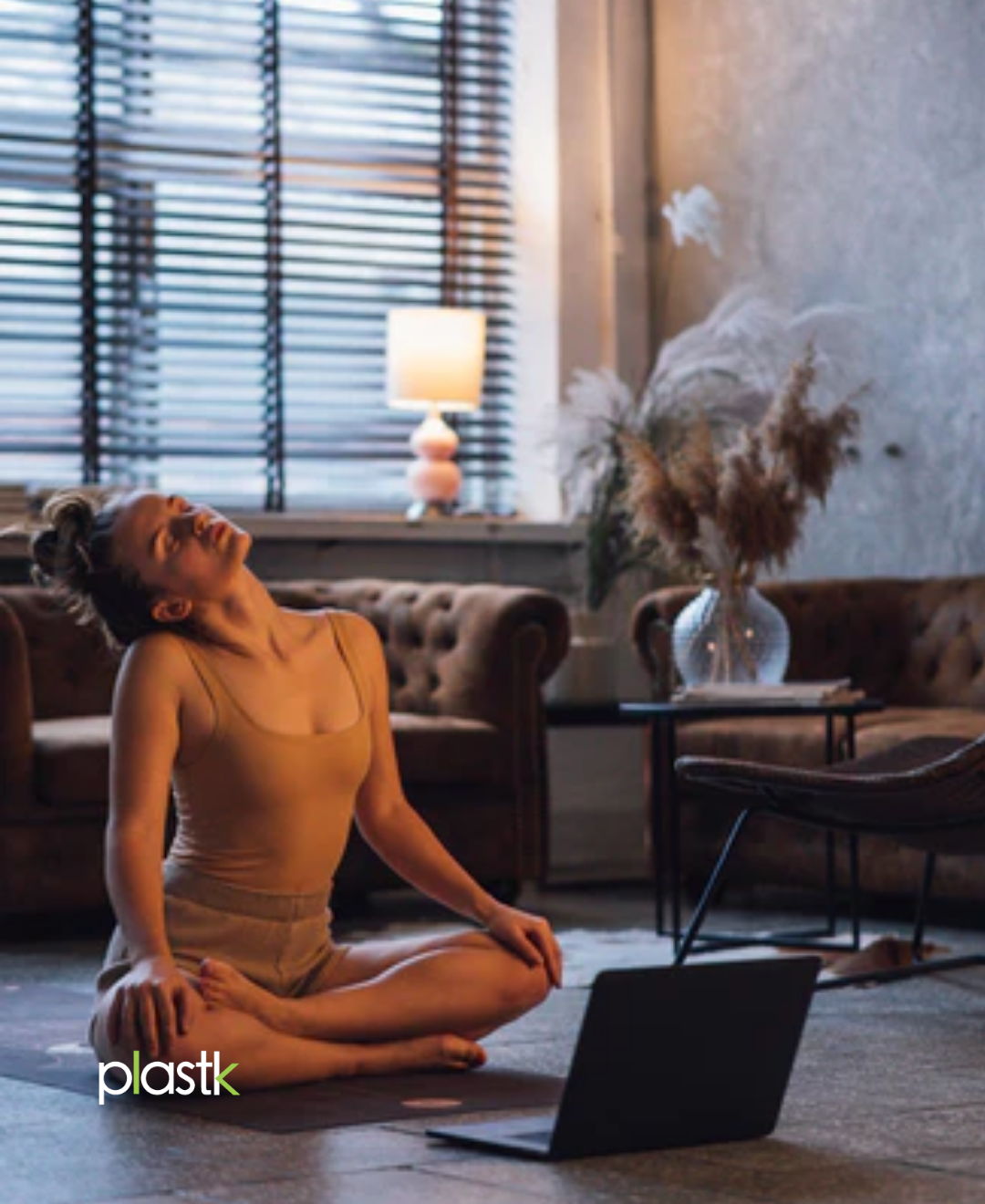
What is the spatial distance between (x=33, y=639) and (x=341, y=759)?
2.59 m

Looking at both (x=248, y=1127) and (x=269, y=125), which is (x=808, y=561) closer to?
(x=269, y=125)

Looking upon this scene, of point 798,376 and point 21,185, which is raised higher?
point 21,185

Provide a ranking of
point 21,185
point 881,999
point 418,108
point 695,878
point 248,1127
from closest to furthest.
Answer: point 248,1127 < point 881,999 < point 695,878 < point 21,185 < point 418,108

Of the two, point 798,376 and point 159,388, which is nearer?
point 798,376

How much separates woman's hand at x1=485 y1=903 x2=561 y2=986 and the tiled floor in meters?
0.20

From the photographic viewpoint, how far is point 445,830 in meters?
5.55

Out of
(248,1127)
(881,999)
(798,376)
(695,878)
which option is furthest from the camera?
(695,878)

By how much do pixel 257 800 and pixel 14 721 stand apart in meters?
2.00

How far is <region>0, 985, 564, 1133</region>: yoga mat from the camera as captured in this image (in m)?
2.96

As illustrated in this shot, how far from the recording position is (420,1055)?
128 inches

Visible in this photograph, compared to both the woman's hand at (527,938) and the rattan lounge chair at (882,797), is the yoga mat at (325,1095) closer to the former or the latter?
the woman's hand at (527,938)

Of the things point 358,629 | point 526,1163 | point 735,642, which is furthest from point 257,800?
point 735,642

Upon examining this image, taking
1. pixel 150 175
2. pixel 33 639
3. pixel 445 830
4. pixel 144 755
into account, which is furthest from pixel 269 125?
pixel 144 755

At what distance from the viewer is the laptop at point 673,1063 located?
2.61 metres
